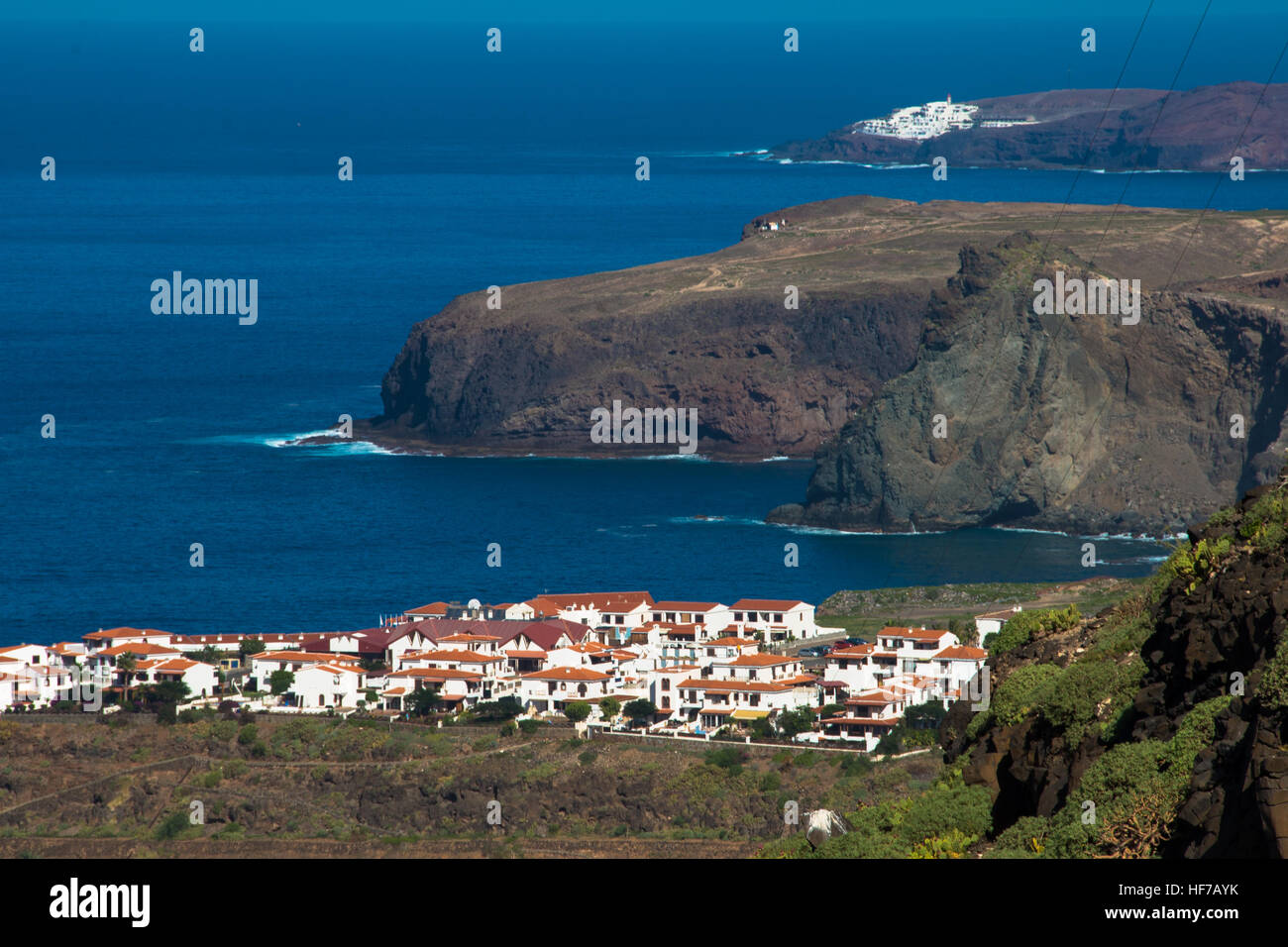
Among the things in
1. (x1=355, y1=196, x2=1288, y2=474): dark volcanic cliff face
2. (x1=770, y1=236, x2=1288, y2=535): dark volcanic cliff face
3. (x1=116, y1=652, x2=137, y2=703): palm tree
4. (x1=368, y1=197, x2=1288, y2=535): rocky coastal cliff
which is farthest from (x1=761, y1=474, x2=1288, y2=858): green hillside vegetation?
(x1=355, y1=196, x2=1288, y2=474): dark volcanic cliff face

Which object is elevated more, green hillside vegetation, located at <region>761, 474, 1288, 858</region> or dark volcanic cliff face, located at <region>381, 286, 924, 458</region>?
dark volcanic cliff face, located at <region>381, 286, 924, 458</region>

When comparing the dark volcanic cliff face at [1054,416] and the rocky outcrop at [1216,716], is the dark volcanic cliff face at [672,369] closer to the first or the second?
the dark volcanic cliff face at [1054,416]

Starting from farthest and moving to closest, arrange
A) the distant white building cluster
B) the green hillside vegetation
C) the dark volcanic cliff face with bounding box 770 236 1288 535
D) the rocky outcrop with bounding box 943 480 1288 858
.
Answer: the dark volcanic cliff face with bounding box 770 236 1288 535 → the distant white building cluster → the green hillside vegetation → the rocky outcrop with bounding box 943 480 1288 858

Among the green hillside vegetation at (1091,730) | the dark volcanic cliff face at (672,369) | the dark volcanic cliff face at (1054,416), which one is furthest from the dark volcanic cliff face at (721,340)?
the green hillside vegetation at (1091,730)

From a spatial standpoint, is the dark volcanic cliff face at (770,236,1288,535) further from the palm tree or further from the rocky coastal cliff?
the palm tree

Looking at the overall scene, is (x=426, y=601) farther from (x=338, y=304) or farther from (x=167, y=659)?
(x=338, y=304)
